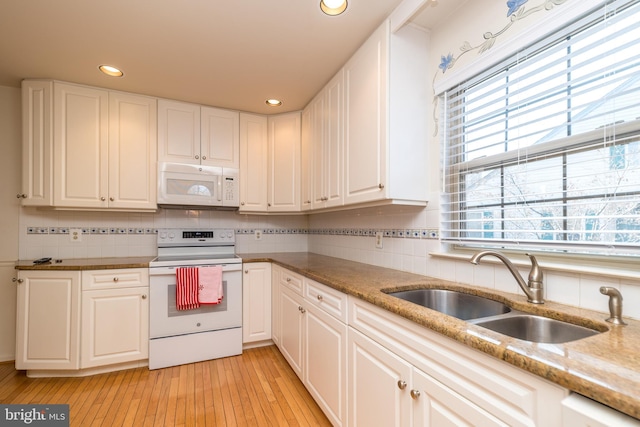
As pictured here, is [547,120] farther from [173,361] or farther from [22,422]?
[22,422]

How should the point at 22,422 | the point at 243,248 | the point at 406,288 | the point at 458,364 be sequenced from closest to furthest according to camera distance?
the point at 458,364, the point at 406,288, the point at 22,422, the point at 243,248

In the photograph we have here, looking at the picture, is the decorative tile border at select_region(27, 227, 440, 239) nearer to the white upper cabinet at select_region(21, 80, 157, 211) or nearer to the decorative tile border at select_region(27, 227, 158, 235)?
the decorative tile border at select_region(27, 227, 158, 235)

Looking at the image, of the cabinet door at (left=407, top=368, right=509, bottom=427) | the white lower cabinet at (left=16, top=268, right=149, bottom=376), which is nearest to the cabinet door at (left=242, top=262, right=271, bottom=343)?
the white lower cabinet at (left=16, top=268, right=149, bottom=376)

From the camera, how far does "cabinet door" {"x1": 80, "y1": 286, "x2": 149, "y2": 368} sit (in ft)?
7.16

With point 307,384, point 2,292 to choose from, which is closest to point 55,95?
point 2,292

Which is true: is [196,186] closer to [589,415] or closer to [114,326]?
[114,326]

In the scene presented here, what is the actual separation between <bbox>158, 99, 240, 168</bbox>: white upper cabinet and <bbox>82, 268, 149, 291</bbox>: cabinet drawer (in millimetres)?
1025

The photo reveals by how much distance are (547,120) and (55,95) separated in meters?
3.31

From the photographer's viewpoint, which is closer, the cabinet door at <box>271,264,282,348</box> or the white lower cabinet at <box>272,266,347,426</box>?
the white lower cabinet at <box>272,266,347,426</box>

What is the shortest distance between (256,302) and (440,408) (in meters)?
2.02

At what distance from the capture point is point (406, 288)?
145cm

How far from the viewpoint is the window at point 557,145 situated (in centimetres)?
95

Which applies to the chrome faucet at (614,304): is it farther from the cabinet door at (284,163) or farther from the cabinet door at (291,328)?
the cabinet door at (284,163)

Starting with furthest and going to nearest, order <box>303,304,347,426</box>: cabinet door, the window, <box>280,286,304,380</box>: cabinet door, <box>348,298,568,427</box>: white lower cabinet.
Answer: <box>280,286,304,380</box>: cabinet door → <box>303,304,347,426</box>: cabinet door → the window → <box>348,298,568,427</box>: white lower cabinet
